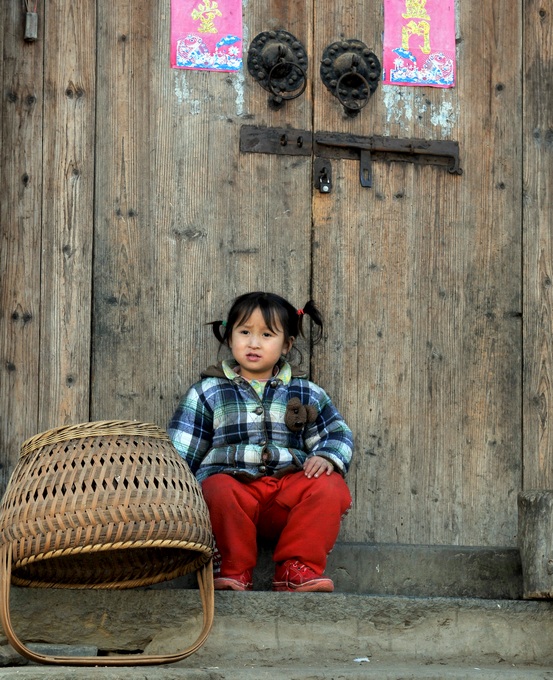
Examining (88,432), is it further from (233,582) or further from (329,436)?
(329,436)

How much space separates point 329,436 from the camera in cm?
396

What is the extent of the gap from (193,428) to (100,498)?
2.76ft

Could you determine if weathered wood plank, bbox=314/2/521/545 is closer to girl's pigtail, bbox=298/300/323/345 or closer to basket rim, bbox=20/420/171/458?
girl's pigtail, bbox=298/300/323/345

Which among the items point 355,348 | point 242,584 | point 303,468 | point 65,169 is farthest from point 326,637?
point 65,169

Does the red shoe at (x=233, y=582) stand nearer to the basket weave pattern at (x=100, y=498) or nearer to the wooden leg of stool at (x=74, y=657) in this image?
the basket weave pattern at (x=100, y=498)

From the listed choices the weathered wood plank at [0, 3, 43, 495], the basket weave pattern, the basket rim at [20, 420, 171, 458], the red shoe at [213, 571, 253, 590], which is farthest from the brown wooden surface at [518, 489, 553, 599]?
the weathered wood plank at [0, 3, 43, 495]

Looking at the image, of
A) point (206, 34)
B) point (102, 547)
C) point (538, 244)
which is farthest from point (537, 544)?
point (206, 34)

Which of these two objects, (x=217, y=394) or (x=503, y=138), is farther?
(x=503, y=138)

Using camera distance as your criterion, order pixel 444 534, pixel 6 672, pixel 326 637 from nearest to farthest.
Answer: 1. pixel 6 672
2. pixel 326 637
3. pixel 444 534

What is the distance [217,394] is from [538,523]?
1.07m

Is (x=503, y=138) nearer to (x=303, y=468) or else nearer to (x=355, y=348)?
(x=355, y=348)

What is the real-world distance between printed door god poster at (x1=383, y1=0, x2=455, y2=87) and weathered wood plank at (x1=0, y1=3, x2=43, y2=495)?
4.04 ft

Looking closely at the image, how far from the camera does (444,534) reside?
4250 mm

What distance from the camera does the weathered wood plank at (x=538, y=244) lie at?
434 cm
